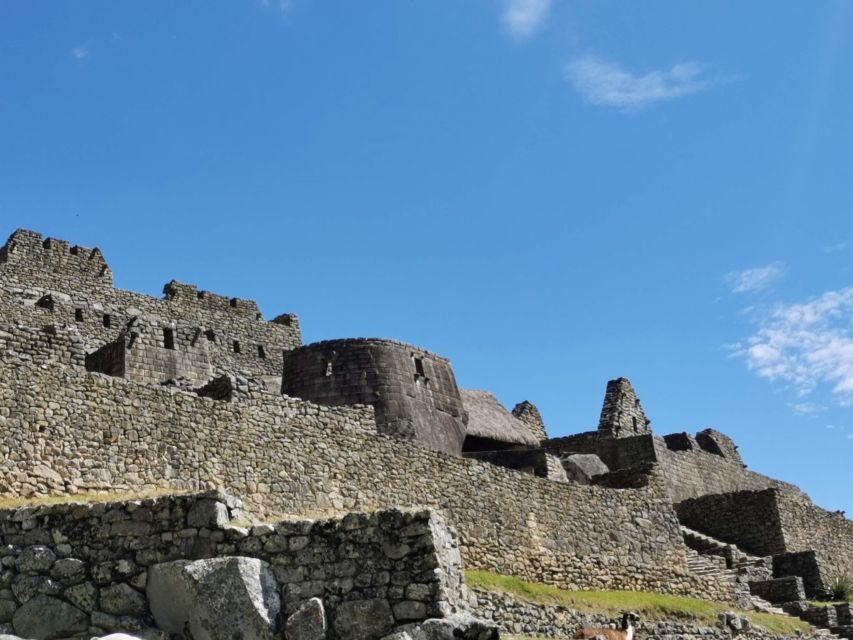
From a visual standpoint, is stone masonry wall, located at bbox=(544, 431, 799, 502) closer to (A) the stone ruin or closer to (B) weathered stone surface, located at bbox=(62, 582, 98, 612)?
(A) the stone ruin

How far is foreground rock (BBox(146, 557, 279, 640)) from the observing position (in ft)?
29.9

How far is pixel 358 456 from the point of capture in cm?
2177

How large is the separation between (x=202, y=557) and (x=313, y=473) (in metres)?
11.0

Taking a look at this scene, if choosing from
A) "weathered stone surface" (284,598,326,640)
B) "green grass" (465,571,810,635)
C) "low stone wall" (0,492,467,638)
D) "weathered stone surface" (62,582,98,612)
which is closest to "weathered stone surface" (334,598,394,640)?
"low stone wall" (0,492,467,638)

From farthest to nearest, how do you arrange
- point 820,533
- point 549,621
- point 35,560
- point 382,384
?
point 820,533 < point 382,384 < point 549,621 < point 35,560

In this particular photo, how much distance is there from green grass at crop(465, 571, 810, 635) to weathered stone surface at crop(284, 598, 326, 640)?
10.4m

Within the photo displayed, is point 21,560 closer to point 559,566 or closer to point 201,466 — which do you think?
point 201,466

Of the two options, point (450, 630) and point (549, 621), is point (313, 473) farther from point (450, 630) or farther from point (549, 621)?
point (450, 630)

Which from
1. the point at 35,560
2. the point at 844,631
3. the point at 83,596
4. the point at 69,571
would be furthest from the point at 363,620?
the point at 844,631

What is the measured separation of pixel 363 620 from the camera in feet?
29.9

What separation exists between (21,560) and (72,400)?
311 inches

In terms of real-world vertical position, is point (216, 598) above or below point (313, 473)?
below

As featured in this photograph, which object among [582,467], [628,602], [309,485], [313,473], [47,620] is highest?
[582,467]

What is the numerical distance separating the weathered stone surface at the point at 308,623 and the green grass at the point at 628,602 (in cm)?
1040
